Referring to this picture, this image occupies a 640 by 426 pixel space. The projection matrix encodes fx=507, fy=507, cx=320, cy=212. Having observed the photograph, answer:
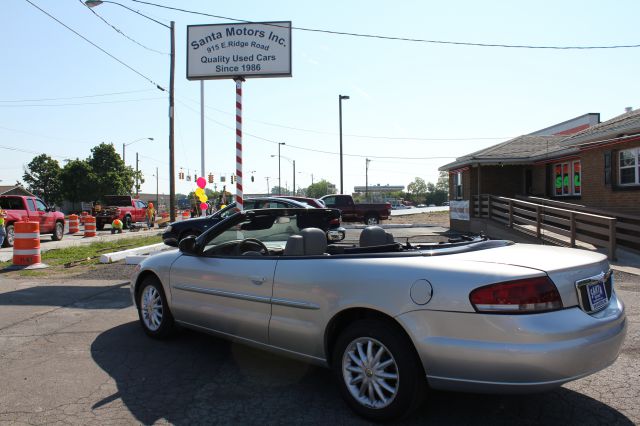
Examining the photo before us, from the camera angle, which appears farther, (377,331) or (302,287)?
(302,287)

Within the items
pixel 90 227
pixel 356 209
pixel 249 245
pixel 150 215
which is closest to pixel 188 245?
pixel 249 245

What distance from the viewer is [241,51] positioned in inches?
486

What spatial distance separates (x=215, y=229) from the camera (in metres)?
4.91

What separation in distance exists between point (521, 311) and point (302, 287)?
60.7 inches

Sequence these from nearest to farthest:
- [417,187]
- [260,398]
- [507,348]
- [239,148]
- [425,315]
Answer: [507,348] → [425,315] → [260,398] → [239,148] → [417,187]

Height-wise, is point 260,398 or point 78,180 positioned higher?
point 78,180

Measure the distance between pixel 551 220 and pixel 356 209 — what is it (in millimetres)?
13433

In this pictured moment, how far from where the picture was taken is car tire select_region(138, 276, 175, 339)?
5215 millimetres

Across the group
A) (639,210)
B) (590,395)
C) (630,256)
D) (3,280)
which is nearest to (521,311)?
(590,395)

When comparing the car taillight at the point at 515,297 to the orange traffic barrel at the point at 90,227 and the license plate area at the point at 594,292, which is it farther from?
the orange traffic barrel at the point at 90,227

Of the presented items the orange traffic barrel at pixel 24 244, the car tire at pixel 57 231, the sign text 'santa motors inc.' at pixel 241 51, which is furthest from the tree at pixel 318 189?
the orange traffic barrel at pixel 24 244

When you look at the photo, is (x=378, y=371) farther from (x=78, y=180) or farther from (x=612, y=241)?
(x=78, y=180)

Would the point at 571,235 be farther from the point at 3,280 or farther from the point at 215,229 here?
the point at 3,280

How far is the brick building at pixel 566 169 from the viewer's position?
14.7m
